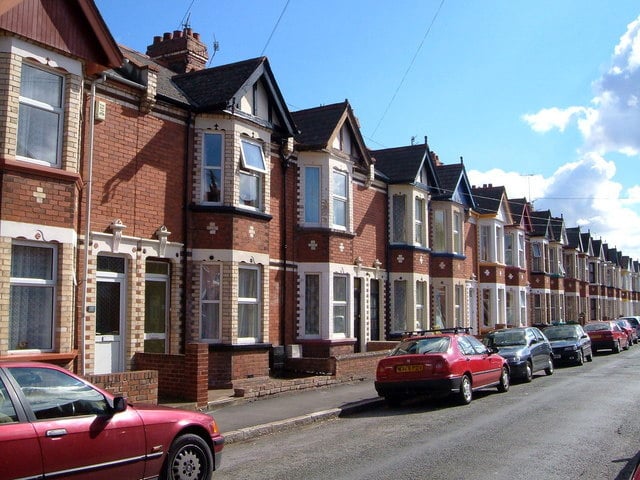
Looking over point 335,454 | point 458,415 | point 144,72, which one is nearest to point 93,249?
point 144,72

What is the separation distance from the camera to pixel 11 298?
1020 cm

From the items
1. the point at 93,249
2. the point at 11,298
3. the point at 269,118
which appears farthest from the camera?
the point at 269,118

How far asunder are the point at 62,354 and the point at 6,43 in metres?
4.92

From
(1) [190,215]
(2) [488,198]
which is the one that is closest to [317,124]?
(1) [190,215]

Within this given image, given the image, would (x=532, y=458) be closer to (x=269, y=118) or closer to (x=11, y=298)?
(x=11, y=298)

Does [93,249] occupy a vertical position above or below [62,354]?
above

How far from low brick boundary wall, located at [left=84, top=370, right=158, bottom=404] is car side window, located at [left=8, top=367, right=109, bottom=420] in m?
4.19

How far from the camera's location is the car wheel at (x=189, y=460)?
22.3 ft

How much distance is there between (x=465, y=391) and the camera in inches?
521

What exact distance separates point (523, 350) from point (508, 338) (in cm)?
126

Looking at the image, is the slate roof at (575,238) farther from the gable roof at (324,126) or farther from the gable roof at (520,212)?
the gable roof at (324,126)

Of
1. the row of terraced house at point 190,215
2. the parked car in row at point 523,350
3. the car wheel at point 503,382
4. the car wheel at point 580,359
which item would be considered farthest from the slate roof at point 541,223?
the car wheel at point 503,382

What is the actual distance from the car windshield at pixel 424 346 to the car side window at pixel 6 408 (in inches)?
362

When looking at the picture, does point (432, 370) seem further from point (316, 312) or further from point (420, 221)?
point (420, 221)
